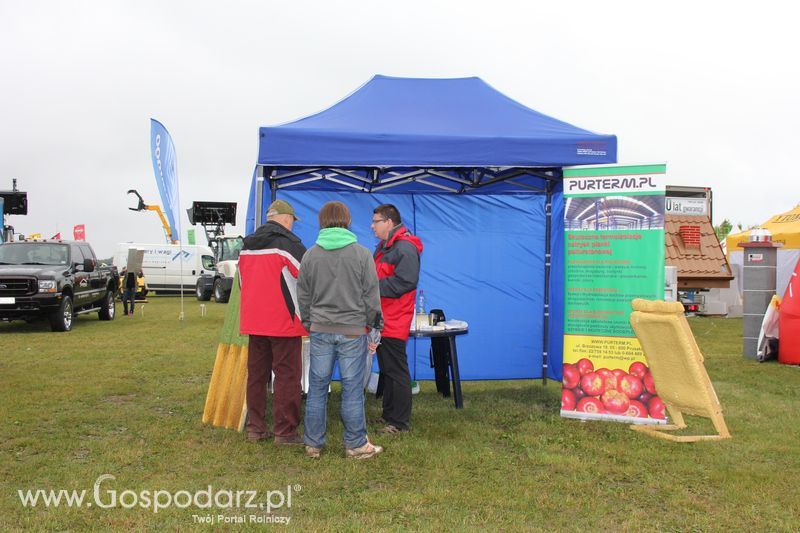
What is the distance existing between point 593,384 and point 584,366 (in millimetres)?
170

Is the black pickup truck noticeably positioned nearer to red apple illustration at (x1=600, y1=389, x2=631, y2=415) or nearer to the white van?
red apple illustration at (x1=600, y1=389, x2=631, y2=415)

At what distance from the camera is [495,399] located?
281 inches

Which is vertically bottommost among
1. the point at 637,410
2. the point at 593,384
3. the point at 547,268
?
the point at 637,410

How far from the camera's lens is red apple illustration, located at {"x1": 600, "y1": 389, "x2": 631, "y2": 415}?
232 inches

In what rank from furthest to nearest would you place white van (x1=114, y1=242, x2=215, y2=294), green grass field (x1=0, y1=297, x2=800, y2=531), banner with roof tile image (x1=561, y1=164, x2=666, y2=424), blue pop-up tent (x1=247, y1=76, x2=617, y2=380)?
white van (x1=114, y1=242, x2=215, y2=294) < blue pop-up tent (x1=247, y1=76, x2=617, y2=380) < banner with roof tile image (x1=561, y1=164, x2=666, y2=424) < green grass field (x1=0, y1=297, x2=800, y2=531)

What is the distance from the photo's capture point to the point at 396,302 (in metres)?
5.58

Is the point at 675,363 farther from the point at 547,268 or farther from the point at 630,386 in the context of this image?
the point at 547,268

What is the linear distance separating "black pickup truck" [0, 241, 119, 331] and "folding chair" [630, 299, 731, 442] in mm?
11793

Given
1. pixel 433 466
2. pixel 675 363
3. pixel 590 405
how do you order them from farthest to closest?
pixel 590 405 < pixel 675 363 < pixel 433 466

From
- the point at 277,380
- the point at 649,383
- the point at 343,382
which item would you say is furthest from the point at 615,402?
the point at 277,380

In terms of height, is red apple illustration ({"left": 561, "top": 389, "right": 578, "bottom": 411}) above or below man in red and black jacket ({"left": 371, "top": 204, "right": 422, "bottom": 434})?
below

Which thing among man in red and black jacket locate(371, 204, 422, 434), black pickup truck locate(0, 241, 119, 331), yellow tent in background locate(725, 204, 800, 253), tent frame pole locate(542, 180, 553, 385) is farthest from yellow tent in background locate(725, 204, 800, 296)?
black pickup truck locate(0, 241, 119, 331)

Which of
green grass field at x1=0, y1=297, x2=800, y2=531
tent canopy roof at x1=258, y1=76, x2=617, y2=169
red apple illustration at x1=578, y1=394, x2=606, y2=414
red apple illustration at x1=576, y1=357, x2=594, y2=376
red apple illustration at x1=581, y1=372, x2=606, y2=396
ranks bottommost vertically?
green grass field at x1=0, y1=297, x2=800, y2=531

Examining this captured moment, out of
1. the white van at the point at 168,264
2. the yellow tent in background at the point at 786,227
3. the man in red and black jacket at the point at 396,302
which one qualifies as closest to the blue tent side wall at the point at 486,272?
the man in red and black jacket at the point at 396,302
